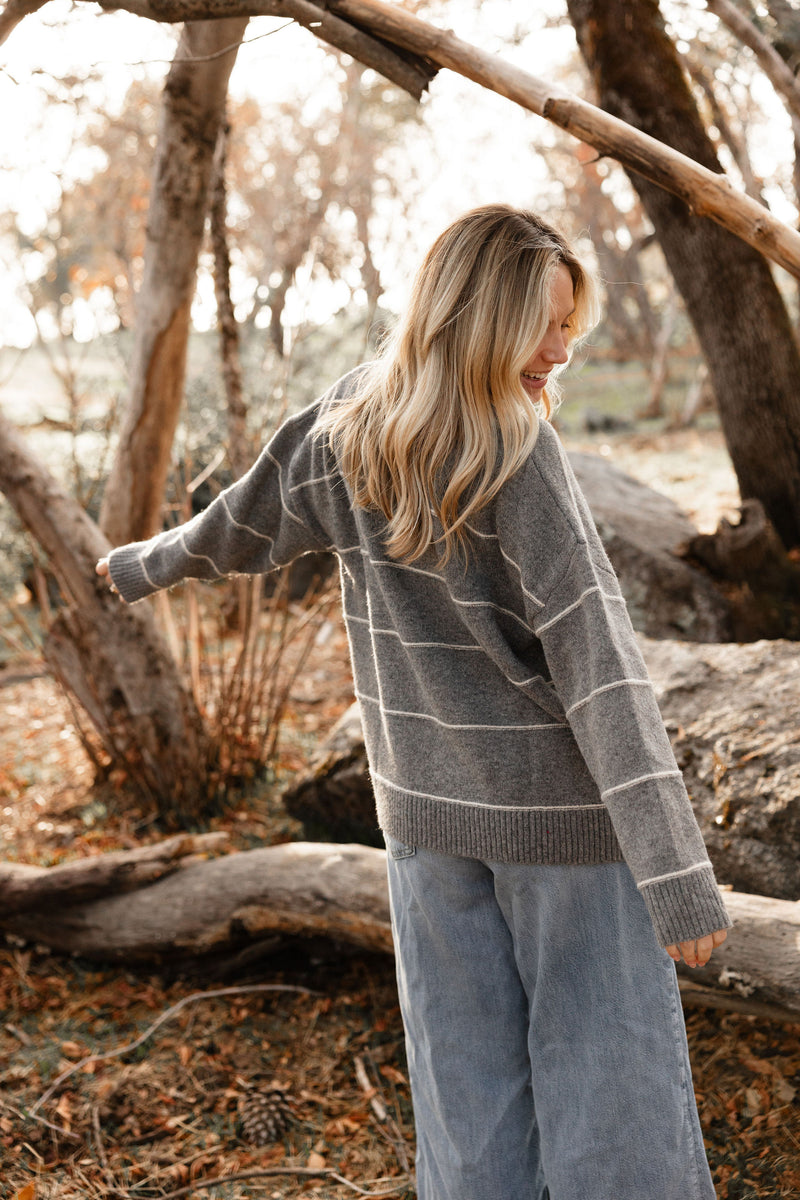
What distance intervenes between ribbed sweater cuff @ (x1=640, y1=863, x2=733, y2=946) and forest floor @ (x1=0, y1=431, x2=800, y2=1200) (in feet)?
3.88

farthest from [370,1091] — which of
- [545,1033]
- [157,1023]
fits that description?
[545,1033]

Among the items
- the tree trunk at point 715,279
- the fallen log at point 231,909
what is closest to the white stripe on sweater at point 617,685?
the fallen log at point 231,909

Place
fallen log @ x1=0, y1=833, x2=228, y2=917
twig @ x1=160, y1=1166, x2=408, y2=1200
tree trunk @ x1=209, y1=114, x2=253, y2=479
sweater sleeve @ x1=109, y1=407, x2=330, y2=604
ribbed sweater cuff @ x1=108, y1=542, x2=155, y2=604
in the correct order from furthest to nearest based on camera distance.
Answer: tree trunk @ x1=209, y1=114, x2=253, y2=479, fallen log @ x1=0, y1=833, x2=228, y2=917, twig @ x1=160, y1=1166, x2=408, y2=1200, ribbed sweater cuff @ x1=108, y1=542, x2=155, y2=604, sweater sleeve @ x1=109, y1=407, x2=330, y2=604

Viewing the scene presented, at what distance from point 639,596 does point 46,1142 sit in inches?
140

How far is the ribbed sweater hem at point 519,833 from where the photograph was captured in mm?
1618

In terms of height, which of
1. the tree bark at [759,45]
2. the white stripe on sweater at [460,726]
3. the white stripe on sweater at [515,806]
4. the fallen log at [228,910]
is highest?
the tree bark at [759,45]

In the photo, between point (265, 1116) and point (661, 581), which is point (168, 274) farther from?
point (265, 1116)

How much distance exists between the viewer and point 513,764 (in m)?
1.64

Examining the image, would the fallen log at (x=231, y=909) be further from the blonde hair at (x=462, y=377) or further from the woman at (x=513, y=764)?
the blonde hair at (x=462, y=377)

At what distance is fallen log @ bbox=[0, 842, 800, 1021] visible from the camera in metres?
2.94

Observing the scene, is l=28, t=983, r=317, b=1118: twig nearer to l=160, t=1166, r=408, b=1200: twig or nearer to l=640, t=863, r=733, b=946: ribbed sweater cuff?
l=160, t=1166, r=408, b=1200: twig

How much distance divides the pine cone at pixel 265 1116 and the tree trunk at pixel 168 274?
2387 mm

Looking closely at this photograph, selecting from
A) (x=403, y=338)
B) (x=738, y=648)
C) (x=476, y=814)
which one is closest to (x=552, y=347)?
(x=403, y=338)

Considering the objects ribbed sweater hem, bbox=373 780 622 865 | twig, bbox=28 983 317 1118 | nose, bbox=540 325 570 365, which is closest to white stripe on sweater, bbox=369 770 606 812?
ribbed sweater hem, bbox=373 780 622 865
